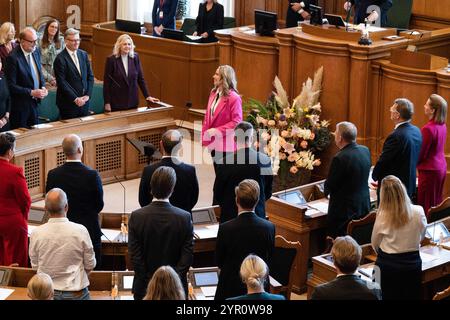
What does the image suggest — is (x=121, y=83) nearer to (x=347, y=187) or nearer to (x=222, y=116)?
(x=222, y=116)

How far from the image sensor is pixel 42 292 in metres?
5.09

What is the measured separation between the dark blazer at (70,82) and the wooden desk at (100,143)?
0.20 meters

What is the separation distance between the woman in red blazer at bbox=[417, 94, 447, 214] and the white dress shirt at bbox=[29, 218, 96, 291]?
3445 mm

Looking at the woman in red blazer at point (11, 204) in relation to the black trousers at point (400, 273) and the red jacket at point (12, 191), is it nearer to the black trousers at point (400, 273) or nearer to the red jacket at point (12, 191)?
the red jacket at point (12, 191)

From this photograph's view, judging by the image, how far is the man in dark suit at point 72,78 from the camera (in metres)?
9.81

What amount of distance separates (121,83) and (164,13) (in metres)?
3.02

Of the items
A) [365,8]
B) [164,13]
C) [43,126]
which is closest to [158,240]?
[43,126]

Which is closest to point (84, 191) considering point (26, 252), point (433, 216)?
point (26, 252)

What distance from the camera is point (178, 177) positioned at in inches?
271

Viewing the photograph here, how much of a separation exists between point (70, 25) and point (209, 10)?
3.40 meters

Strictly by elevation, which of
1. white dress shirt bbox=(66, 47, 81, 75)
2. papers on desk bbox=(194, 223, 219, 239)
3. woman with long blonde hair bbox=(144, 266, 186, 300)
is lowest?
papers on desk bbox=(194, 223, 219, 239)

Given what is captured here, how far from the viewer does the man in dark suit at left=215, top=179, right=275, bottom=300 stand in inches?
232

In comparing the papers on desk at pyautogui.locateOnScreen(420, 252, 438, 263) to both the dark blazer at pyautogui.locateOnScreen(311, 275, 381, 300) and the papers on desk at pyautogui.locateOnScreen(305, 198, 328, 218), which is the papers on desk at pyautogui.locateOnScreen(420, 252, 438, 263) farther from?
the dark blazer at pyautogui.locateOnScreen(311, 275, 381, 300)

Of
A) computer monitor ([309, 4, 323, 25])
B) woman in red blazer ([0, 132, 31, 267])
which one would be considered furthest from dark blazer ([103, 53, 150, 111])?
woman in red blazer ([0, 132, 31, 267])
